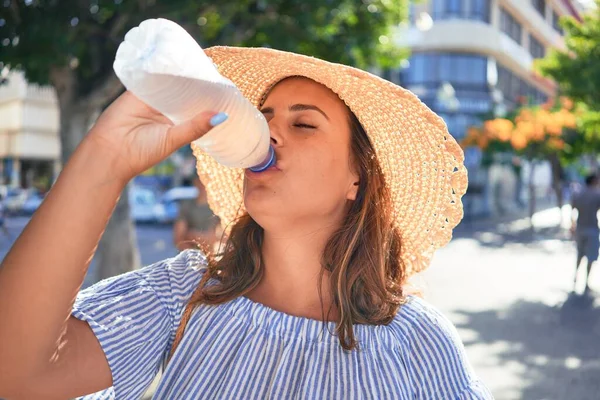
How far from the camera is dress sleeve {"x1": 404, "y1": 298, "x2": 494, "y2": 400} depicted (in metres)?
1.68

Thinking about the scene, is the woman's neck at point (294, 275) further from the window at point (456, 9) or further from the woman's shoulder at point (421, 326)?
the window at point (456, 9)

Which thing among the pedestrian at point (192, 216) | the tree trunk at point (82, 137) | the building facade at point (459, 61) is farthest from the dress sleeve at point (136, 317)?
the building facade at point (459, 61)

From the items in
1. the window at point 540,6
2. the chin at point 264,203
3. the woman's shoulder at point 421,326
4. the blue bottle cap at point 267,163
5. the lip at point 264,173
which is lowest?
the woman's shoulder at point 421,326

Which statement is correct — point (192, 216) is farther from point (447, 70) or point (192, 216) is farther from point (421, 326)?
point (447, 70)

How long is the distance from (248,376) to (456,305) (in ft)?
27.2

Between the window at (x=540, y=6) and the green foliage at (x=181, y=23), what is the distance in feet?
127

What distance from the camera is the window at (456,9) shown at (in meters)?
35.4

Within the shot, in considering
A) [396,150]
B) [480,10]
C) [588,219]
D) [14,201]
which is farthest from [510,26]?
[396,150]

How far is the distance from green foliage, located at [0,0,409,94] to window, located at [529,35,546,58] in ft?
124

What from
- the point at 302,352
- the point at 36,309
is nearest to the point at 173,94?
the point at 36,309

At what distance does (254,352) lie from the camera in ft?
5.63

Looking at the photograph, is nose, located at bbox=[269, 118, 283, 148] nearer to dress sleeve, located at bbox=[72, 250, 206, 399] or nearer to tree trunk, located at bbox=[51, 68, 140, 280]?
dress sleeve, located at bbox=[72, 250, 206, 399]

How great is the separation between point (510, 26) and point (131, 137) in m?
42.4

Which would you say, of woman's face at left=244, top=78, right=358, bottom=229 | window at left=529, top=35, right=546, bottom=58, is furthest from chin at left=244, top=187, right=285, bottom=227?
window at left=529, top=35, right=546, bottom=58
